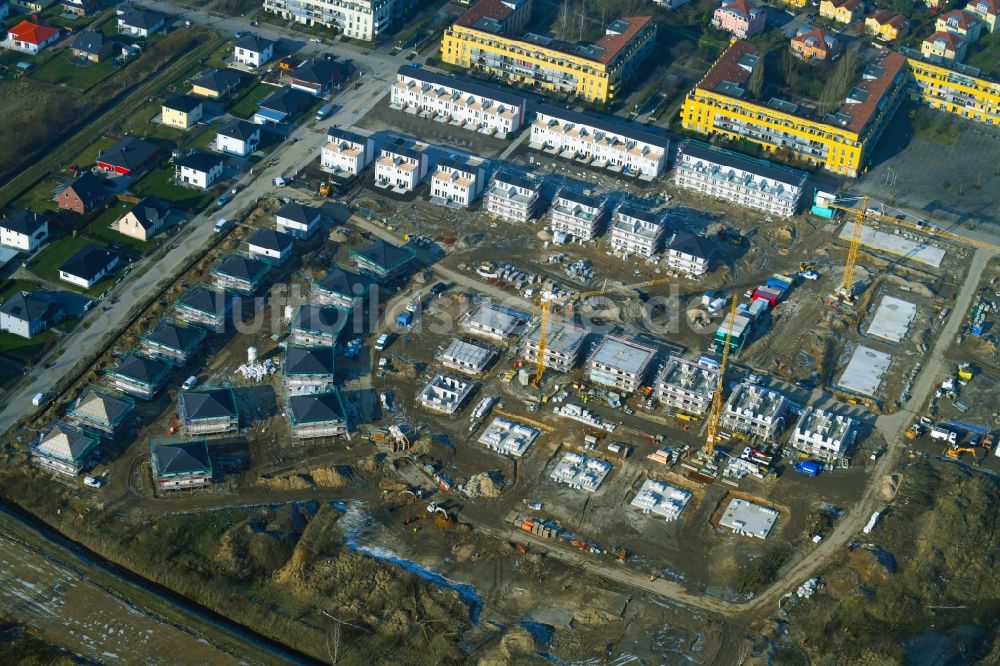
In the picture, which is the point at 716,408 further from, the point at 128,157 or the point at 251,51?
the point at 251,51

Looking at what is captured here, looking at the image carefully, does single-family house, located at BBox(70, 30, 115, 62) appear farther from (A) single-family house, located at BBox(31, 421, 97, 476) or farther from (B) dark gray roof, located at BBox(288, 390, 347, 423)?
(B) dark gray roof, located at BBox(288, 390, 347, 423)

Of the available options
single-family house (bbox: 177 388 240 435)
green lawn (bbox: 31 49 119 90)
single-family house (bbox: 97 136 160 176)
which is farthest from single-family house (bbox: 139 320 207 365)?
green lawn (bbox: 31 49 119 90)

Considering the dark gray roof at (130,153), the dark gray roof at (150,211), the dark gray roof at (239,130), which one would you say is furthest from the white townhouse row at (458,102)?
the dark gray roof at (150,211)

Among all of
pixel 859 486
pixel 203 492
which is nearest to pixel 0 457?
pixel 203 492

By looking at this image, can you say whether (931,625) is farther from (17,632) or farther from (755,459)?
(17,632)

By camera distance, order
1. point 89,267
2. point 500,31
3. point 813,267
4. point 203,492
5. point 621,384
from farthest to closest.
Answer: point 500,31 → point 813,267 → point 89,267 → point 621,384 → point 203,492
